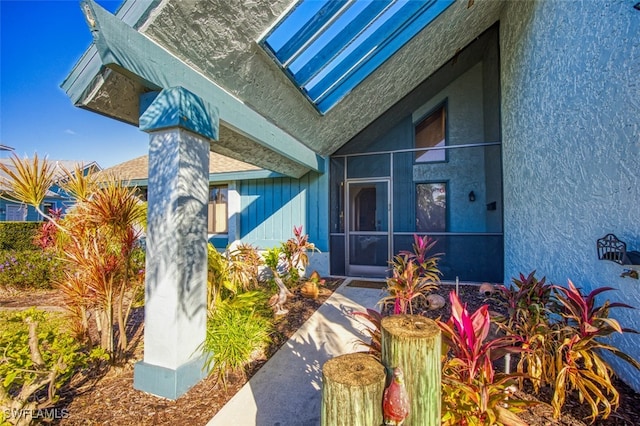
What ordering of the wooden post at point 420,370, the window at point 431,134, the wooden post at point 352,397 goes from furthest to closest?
the window at point 431,134, the wooden post at point 420,370, the wooden post at point 352,397

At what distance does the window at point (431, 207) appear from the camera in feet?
24.0

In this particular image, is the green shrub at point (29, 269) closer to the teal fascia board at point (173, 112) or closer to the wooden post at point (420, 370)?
the teal fascia board at point (173, 112)

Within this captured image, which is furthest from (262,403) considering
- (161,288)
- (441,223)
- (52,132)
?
(52,132)

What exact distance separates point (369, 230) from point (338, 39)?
455 centimetres

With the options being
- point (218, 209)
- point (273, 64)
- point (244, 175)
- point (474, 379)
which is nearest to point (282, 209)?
point (244, 175)

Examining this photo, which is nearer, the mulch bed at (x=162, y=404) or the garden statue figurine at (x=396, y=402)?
the garden statue figurine at (x=396, y=402)

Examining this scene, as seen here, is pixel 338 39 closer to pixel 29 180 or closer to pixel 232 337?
pixel 29 180

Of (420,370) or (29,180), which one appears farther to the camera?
(29,180)

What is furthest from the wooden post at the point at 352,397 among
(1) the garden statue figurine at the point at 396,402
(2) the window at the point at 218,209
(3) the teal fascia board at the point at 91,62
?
(2) the window at the point at 218,209

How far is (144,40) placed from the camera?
2.42 meters

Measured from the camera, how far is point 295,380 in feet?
8.73

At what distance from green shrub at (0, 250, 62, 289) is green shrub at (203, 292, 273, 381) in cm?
573

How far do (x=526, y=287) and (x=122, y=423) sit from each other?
416cm

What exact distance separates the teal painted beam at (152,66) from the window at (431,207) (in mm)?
5075
